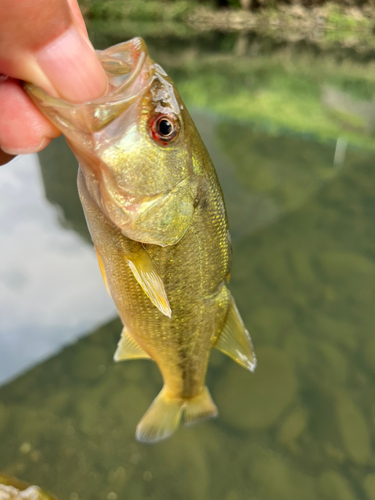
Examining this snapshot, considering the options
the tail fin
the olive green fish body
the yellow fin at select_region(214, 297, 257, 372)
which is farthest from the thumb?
the tail fin

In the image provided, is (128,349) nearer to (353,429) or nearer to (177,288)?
(177,288)

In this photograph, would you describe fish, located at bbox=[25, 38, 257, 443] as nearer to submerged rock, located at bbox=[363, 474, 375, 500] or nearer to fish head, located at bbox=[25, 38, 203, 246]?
fish head, located at bbox=[25, 38, 203, 246]

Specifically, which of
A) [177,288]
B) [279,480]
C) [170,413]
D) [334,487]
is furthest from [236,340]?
[334,487]

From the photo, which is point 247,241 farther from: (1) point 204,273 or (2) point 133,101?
(2) point 133,101

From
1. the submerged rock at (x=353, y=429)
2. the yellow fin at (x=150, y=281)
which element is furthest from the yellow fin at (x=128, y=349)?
the submerged rock at (x=353, y=429)

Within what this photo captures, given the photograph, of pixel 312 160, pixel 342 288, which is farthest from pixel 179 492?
pixel 312 160
